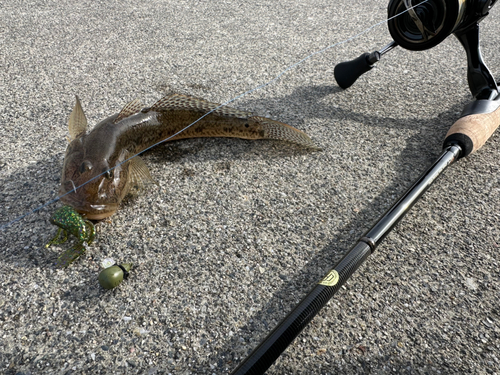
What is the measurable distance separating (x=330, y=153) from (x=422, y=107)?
3.94 feet

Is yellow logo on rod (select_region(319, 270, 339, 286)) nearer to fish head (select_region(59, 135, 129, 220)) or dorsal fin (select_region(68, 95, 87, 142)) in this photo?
fish head (select_region(59, 135, 129, 220))

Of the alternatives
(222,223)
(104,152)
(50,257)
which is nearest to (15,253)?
(50,257)

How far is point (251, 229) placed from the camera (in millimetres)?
2336

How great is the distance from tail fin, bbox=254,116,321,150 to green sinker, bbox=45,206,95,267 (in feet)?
4.61

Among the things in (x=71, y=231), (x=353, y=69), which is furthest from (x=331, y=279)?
(x=353, y=69)

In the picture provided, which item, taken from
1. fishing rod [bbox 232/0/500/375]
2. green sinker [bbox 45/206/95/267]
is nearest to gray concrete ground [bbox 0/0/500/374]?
green sinker [bbox 45/206/95/267]

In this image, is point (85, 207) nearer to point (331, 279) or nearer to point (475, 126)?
point (331, 279)

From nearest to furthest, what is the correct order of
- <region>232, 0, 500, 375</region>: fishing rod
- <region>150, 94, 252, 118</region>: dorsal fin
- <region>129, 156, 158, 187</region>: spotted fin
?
1. <region>232, 0, 500, 375</region>: fishing rod
2. <region>129, 156, 158, 187</region>: spotted fin
3. <region>150, 94, 252, 118</region>: dorsal fin

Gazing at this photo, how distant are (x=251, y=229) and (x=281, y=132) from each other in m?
0.91

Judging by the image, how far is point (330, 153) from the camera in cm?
294

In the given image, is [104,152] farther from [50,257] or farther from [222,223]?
[222,223]

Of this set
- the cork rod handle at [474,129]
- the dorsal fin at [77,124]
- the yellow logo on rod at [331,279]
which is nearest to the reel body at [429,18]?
the cork rod handle at [474,129]

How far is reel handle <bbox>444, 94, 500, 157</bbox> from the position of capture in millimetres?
2633

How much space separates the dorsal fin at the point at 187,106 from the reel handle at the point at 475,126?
145 centimetres
